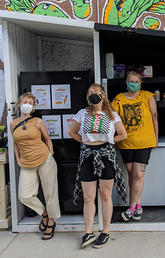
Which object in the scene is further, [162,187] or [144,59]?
[144,59]

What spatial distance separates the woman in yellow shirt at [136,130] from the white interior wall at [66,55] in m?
1.64

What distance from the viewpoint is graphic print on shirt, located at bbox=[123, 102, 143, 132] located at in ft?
10.8

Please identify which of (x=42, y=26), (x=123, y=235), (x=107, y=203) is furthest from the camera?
(x=42, y=26)

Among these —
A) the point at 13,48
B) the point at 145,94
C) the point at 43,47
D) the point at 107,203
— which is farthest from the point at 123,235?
the point at 43,47

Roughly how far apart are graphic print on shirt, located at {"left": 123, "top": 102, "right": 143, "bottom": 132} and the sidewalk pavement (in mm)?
1175

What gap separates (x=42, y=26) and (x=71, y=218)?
2.32 m

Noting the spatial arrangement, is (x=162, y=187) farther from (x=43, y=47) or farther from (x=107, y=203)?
(x=43, y=47)

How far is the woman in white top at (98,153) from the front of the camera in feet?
9.64

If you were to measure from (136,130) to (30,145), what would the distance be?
45.6 inches

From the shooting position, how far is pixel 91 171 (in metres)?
2.98

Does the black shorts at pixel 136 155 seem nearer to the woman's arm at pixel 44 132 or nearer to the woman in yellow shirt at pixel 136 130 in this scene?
the woman in yellow shirt at pixel 136 130

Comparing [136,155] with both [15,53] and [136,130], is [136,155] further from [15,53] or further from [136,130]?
[15,53]

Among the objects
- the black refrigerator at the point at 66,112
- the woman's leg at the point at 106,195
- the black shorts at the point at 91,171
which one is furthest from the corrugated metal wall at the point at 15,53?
the woman's leg at the point at 106,195

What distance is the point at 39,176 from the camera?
334 cm
